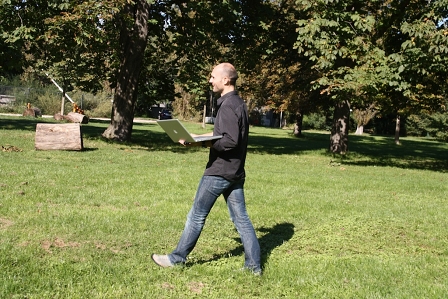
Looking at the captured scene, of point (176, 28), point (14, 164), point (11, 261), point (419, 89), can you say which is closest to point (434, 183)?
point (419, 89)

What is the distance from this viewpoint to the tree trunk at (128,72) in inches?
730

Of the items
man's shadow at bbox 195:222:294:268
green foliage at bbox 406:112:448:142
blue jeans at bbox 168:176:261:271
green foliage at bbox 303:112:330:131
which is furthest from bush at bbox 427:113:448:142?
blue jeans at bbox 168:176:261:271

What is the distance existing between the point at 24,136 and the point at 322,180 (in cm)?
1089

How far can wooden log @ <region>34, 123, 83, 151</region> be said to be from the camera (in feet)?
46.5

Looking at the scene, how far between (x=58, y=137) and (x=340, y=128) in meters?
11.9

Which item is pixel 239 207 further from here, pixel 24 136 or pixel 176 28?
pixel 176 28

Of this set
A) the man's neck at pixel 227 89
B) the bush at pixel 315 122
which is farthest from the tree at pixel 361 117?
the man's neck at pixel 227 89

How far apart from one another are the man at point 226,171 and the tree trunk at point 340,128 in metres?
16.6

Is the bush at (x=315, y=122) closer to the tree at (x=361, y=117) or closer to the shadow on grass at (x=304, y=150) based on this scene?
the tree at (x=361, y=117)

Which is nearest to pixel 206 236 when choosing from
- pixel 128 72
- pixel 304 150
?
pixel 128 72

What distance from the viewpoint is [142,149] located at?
16938 millimetres

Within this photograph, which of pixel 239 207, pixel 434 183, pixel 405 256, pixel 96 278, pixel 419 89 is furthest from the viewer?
pixel 419 89

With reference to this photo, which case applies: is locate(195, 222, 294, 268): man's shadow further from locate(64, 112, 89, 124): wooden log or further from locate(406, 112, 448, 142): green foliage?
locate(406, 112, 448, 142): green foliage

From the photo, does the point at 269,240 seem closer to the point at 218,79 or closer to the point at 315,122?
the point at 218,79
